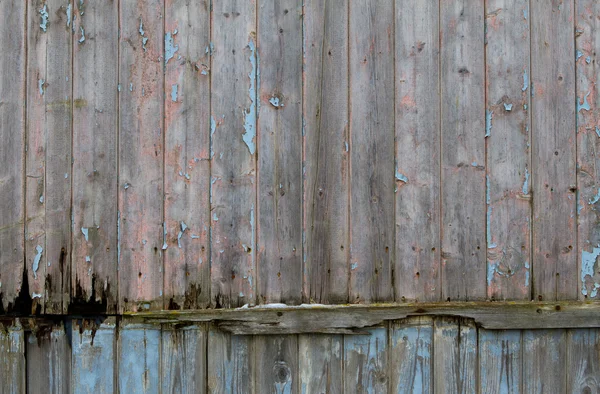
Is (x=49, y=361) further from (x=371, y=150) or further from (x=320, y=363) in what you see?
(x=371, y=150)

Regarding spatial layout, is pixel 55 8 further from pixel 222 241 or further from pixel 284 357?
pixel 284 357

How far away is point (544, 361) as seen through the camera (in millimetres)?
2059

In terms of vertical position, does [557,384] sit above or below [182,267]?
below

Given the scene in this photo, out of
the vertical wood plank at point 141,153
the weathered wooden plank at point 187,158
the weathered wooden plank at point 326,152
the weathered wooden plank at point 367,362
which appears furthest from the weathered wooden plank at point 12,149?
the weathered wooden plank at point 367,362

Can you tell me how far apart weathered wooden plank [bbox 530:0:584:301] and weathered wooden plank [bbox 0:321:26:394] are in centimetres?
179

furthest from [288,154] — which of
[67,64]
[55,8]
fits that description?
[55,8]

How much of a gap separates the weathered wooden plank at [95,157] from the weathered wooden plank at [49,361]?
13cm

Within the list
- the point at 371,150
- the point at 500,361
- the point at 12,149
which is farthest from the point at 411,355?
the point at 12,149

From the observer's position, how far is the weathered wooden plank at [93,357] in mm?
2014

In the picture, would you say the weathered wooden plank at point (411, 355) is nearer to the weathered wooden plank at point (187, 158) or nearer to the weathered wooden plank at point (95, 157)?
the weathered wooden plank at point (187, 158)

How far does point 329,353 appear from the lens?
6.67 ft

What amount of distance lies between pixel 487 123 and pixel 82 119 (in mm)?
1407

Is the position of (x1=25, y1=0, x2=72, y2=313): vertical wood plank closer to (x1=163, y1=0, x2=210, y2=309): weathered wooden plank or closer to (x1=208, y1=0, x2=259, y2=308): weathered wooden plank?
(x1=163, y1=0, x2=210, y2=309): weathered wooden plank

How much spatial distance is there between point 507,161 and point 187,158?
1.11 m
